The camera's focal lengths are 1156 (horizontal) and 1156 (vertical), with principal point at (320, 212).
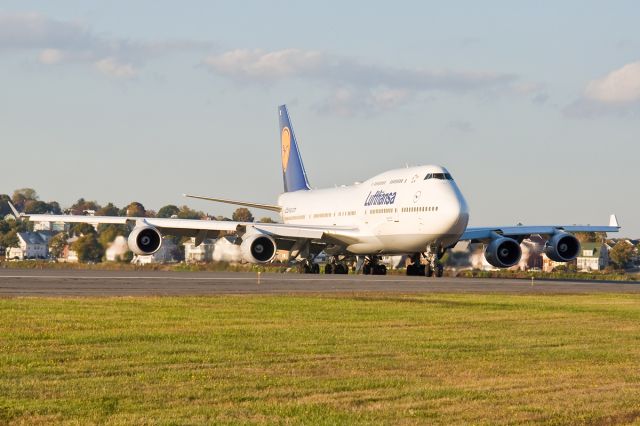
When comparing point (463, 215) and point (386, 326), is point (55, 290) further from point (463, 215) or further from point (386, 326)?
point (463, 215)

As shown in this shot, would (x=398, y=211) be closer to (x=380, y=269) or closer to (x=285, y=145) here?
(x=380, y=269)

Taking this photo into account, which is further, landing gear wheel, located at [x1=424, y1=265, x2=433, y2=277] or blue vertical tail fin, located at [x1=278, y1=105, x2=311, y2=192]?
blue vertical tail fin, located at [x1=278, y1=105, x2=311, y2=192]

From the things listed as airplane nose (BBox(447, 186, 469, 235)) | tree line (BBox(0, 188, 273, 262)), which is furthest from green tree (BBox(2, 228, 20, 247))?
airplane nose (BBox(447, 186, 469, 235))

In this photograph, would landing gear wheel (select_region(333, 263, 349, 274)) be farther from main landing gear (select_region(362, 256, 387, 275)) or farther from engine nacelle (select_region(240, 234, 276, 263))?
engine nacelle (select_region(240, 234, 276, 263))

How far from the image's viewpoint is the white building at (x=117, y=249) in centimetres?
5672

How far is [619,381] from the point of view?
46.0 ft

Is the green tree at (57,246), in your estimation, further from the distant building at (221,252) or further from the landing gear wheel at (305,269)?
the distant building at (221,252)

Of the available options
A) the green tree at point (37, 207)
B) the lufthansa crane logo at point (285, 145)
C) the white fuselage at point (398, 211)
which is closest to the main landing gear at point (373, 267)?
the white fuselage at point (398, 211)

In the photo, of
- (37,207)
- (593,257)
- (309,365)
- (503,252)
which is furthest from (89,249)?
(37,207)

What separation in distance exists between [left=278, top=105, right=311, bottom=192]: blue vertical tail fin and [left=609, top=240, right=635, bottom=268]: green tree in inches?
2277

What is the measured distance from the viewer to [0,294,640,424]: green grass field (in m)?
11.4

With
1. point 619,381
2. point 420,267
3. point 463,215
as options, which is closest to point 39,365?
point 619,381

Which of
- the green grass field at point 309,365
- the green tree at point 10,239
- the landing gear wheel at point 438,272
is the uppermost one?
the green tree at point 10,239

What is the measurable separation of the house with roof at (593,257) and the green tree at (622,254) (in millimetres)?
943
